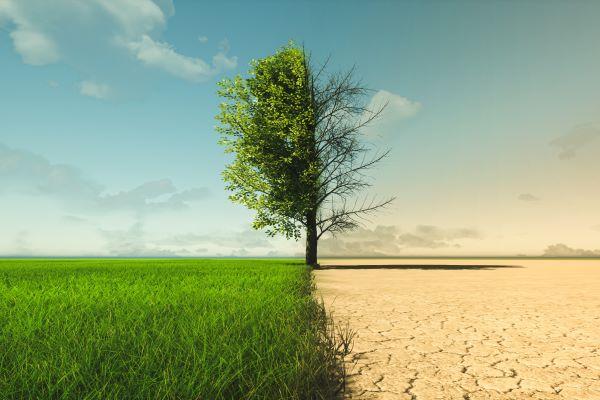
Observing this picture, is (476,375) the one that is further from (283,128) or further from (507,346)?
(283,128)

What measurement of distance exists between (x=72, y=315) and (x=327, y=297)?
214 inches

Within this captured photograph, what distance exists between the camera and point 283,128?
2100 centimetres

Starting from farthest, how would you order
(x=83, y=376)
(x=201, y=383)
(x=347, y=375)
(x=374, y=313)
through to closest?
1. (x=374, y=313)
2. (x=347, y=375)
3. (x=83, y=376)
4. (x=201, y=383)

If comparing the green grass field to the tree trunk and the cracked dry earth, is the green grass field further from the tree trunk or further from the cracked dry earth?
the tree trunk

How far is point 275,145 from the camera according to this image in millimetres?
21094

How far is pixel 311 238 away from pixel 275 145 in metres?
5.63

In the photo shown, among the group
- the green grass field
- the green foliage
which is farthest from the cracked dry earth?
the green foliage

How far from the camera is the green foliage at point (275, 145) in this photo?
20.8 metres

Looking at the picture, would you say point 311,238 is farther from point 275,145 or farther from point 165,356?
point 165,356

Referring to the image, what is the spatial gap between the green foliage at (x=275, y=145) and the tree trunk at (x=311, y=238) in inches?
27.9

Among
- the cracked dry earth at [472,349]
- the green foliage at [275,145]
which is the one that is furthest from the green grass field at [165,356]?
the green foliage at [275,145]

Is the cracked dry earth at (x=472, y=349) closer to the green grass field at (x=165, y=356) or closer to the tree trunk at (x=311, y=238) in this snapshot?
the green grass field at (x=165, y=356)

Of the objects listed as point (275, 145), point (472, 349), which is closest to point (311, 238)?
point (275, 145)

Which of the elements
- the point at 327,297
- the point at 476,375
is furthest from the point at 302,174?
the point at 476,375
